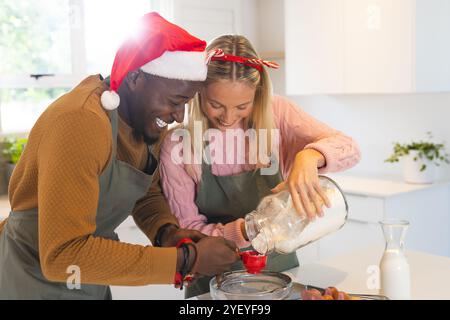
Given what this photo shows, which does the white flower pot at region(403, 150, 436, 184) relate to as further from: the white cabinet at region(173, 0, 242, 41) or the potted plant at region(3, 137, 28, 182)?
the potted plant at region(3, 137, 28, 182)

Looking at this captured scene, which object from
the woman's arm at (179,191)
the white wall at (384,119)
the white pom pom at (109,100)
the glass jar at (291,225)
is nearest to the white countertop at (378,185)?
the white wall at (384,119)

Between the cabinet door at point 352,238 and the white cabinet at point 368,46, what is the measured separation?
697mm

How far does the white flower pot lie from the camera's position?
2.94m

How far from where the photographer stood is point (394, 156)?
3.05 m

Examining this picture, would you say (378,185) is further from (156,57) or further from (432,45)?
(156,57)

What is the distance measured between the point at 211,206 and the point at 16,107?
1833 millimetres

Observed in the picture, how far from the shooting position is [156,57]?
1.14 metres

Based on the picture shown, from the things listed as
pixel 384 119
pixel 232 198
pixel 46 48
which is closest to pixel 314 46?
pixel 384 119

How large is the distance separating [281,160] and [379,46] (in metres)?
1.46

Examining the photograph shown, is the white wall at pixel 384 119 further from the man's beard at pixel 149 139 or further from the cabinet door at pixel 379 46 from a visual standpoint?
the man's beard at pixel 149 139

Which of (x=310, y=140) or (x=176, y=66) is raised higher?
(x=176, y=66)

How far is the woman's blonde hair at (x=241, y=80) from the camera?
55.9 inches

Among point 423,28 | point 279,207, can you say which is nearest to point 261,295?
point 279,207

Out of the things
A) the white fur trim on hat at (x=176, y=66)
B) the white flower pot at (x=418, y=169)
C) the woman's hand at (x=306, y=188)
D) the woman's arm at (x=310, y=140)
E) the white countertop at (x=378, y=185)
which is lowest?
the white countertop at (x=378, y=185)
